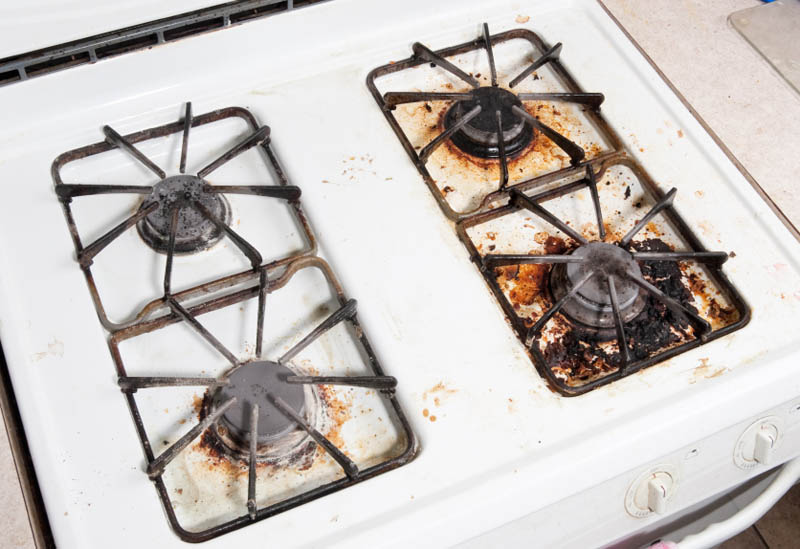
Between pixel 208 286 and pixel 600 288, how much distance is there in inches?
15.6

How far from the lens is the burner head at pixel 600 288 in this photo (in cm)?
79


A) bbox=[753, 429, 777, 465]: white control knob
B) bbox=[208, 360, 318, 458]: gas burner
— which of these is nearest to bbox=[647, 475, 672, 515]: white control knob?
bbox=[753, 429, 777, 465]: white control knob

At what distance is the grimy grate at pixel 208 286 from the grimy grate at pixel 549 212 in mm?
149

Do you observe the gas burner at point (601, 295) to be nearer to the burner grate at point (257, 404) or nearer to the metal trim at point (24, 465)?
the burner grate at point (257, 404)

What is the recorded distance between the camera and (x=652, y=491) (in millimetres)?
750

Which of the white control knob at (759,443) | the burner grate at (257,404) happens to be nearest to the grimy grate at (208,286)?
the burner grate at (257,404)

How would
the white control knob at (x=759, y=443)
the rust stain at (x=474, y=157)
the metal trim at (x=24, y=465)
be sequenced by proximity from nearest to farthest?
the metal trim at (x=24, y=465) < the white control knob at (x=759, y=443) < the rust stain at (x=474, y=157)

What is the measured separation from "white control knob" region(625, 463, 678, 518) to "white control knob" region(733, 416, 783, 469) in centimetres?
8

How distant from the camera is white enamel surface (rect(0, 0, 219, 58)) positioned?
82 cm

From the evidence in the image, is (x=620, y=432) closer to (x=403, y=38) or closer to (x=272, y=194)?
(x=272, y=194)

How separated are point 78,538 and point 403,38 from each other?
26.8 inches

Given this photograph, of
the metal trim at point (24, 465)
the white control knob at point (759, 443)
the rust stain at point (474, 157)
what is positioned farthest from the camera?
the rust stain at point (474, 157)

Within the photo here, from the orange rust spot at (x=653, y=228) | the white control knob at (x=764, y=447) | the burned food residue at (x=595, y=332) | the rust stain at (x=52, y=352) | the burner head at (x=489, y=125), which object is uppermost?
the burner head at (x=489, y=125)

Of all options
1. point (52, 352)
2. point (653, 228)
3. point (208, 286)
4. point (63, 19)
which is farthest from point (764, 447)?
point (63, 19)
